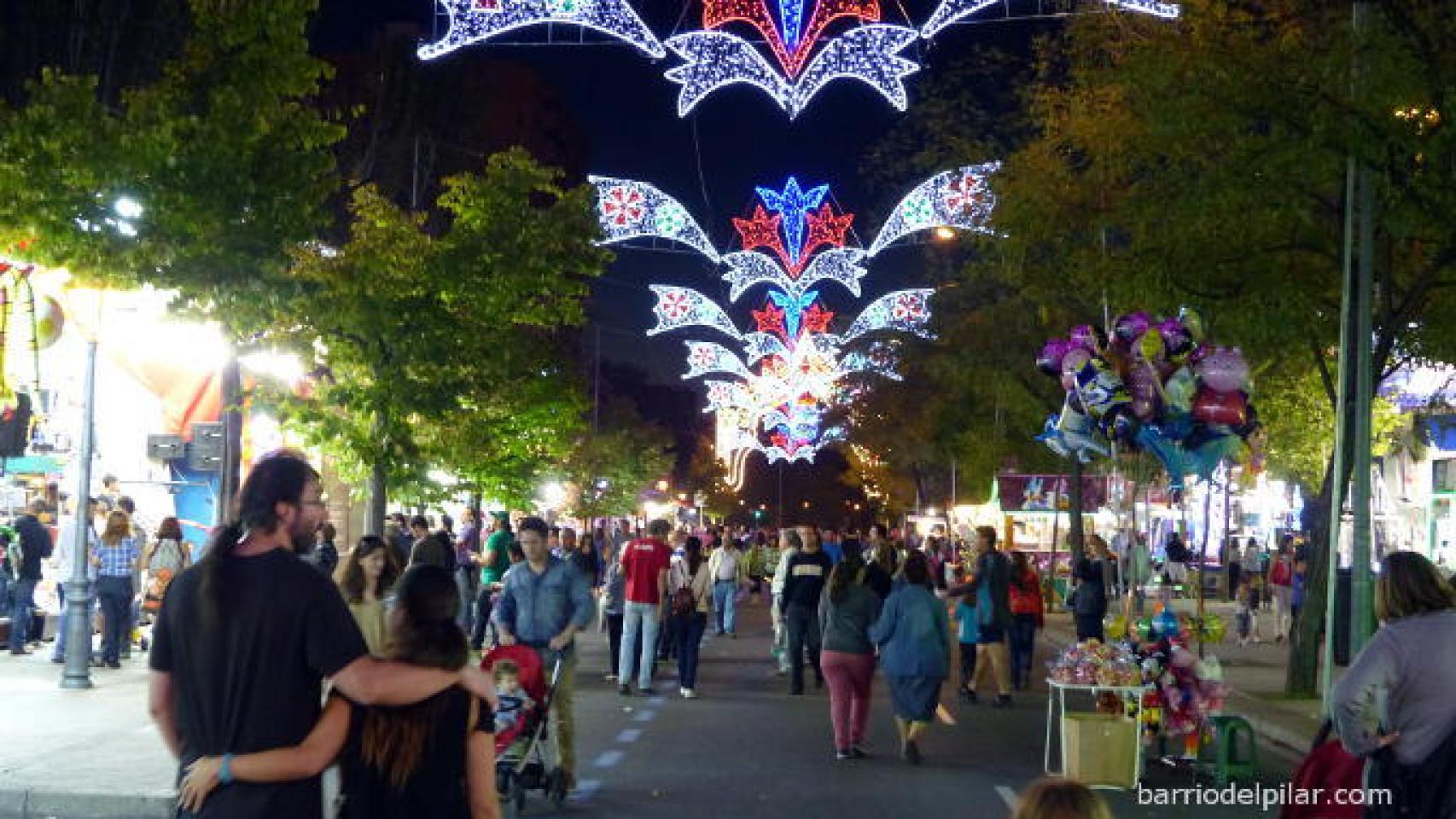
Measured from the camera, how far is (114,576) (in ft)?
66.1

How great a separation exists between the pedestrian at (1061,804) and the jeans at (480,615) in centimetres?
1816

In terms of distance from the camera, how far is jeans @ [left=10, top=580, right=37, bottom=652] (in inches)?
839

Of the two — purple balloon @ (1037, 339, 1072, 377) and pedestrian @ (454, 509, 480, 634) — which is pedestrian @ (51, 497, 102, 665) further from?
purple balloon @ (1037, 339, 1072, 377)

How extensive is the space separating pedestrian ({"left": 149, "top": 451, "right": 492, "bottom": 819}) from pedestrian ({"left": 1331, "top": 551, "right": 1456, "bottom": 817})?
3528mm

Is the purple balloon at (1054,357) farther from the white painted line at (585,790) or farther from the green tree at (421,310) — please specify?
the white painted line at (585,790)

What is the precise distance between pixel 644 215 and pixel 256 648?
28697 mm

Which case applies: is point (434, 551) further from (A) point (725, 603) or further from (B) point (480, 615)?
(A) point (725, 603)

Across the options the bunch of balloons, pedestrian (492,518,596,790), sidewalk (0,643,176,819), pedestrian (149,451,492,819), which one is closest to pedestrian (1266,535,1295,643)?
the bunch of balloons

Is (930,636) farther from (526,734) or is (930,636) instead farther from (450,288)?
(450,288)

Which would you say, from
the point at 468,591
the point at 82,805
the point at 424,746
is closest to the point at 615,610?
the point at 468,591

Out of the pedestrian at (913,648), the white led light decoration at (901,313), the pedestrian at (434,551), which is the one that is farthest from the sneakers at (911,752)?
the white led light decoration at (901,313)

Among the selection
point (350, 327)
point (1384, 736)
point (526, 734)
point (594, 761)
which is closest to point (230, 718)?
point (1384, 736)

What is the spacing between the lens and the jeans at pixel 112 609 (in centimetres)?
1998

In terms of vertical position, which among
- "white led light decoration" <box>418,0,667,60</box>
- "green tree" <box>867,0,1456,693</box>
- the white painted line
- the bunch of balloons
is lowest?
the white painted line
